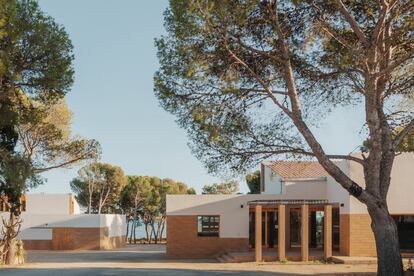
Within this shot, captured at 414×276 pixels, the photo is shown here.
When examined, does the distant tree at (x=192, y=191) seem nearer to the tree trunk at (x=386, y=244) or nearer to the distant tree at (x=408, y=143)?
the distant tree at (x=408, y=143)

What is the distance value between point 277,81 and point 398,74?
3.27 metres

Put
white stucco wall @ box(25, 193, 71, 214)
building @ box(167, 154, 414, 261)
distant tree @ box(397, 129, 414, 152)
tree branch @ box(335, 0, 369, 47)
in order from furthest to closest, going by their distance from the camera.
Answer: white stucco wall @ box(25, 193, 71, 214), building @ box(167, 154, 414, 261), distant tree @ box(397, 129, 414, 152), tree branch @ box(335, 0, 369, 47)

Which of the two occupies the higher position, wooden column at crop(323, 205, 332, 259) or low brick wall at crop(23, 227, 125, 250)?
wooden column at crop(323, 205, 332, 259)

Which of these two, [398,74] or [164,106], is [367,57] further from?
[164,106]

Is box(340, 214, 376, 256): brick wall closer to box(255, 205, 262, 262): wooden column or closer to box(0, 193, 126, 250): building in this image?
box(255, 205, 262, 262): wooden column

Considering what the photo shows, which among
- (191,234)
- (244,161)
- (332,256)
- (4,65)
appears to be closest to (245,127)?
(244,161)

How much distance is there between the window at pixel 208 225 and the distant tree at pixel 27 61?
10618 mm

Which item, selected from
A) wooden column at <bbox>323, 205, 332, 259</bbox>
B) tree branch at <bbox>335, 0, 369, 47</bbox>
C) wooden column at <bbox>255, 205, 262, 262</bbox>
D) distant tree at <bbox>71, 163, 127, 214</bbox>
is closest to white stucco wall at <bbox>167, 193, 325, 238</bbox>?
wooden column at <bbox>255, 205, 262, 262</bbox>

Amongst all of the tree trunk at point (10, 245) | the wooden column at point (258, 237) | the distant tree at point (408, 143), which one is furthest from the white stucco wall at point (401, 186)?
the tree trunk at point (10, 245)

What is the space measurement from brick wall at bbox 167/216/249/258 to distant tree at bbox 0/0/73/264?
10033 millimetres

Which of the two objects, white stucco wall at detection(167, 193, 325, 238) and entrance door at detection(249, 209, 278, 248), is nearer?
white stucco wall at detection(167, 193, 325, 238)

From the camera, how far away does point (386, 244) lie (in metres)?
15.2

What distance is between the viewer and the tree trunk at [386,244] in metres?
15.2

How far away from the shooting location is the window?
30.7 meters
